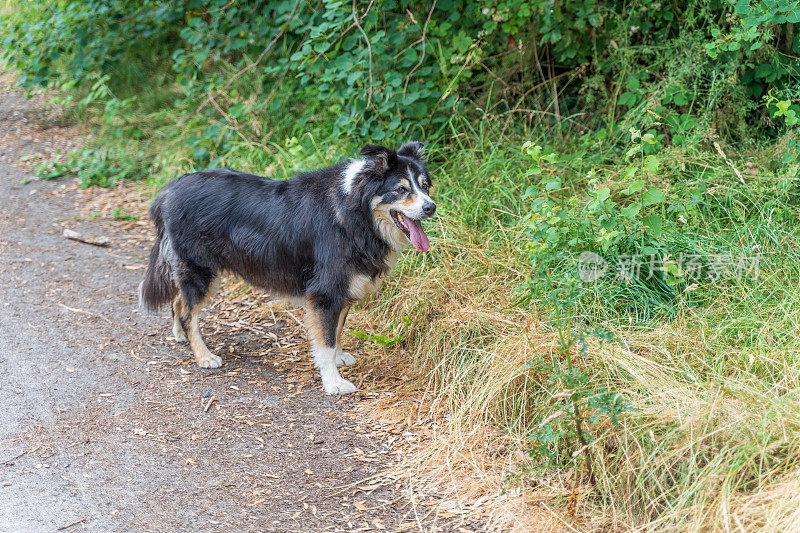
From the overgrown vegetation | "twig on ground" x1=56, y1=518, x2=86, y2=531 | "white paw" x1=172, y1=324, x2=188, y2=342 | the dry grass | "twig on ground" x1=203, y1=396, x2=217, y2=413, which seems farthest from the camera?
"white paw" x1=172, y1=324, x2=188, y2=342

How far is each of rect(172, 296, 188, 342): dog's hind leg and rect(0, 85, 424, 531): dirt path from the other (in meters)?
0.10

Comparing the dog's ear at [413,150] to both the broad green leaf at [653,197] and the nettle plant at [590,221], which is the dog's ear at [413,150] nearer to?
the nettle plant at [590,221]

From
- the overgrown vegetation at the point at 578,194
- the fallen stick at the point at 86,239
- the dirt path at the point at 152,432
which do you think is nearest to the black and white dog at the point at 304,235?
the dirt path at the point at 152,432

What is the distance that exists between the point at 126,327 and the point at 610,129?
4.14m

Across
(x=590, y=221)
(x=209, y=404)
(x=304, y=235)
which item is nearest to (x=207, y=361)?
(x=209, y=404)

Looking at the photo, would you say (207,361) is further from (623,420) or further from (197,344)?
(623,420)

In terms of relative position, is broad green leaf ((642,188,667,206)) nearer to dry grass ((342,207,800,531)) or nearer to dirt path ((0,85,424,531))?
dry grass ((342,207,800,531))

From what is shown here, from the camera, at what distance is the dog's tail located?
4906 millimetres

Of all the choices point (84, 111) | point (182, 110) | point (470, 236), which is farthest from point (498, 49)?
point (84, 111)

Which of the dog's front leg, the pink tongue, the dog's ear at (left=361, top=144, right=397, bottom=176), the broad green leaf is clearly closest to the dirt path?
the dog's front leg

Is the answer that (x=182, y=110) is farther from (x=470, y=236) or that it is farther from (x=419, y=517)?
(x=419, y=517)

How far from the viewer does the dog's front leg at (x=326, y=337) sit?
15.0 ft

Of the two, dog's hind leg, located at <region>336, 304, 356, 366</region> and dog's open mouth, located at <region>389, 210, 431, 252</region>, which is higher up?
dog's open mouth, located at <region>389, 210, 431, 252</region>

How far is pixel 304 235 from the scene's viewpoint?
4.61 m
